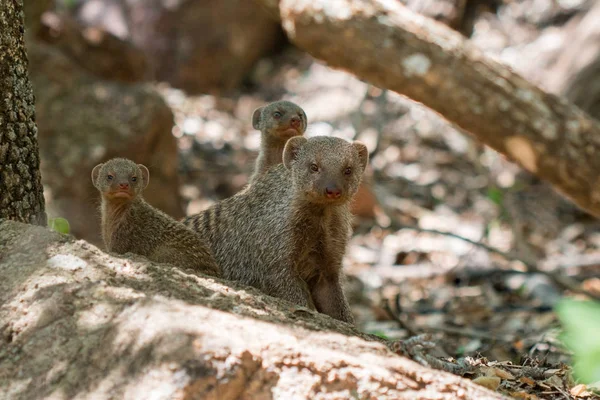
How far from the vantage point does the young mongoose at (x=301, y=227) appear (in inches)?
161

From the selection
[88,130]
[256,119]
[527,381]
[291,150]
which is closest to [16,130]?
[291,150]

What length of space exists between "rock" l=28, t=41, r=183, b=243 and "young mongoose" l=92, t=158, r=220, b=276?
386 centimetres

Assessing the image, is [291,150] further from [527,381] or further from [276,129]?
[527,381]

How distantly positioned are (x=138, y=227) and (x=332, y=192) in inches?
47.4

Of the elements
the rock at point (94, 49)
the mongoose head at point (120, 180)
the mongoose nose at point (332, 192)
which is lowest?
the mongoose head at point (120, 180)

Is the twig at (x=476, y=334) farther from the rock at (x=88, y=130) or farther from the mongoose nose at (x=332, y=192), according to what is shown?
the rock at (x=88, y=130)

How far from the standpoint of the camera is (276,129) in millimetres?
5527

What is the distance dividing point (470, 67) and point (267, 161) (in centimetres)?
159

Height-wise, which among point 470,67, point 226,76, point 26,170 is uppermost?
point 226,76

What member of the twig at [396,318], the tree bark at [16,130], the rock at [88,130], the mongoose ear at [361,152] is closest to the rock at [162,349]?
the tree bark at [16,130]

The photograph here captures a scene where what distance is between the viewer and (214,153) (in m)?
11.1

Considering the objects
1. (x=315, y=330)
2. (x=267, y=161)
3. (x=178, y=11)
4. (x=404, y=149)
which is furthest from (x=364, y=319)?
(x=178, y=11)

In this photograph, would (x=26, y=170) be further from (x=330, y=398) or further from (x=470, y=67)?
(x=470, y=67)

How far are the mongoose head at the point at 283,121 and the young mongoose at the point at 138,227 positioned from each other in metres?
1.26
